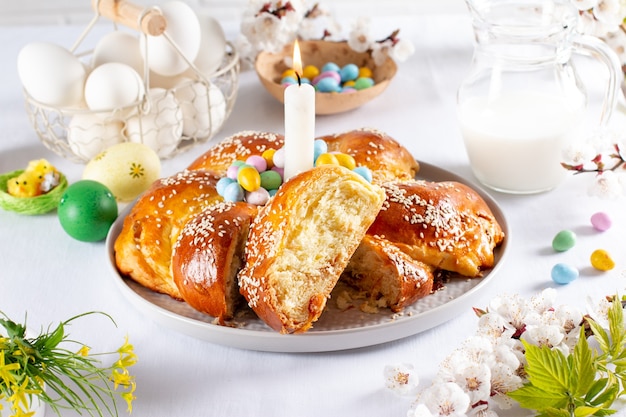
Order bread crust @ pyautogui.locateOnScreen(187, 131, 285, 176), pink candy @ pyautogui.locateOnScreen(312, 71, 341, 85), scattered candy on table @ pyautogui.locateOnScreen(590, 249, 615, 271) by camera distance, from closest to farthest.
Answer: scattered candy on table @ pyautogui.locateOnScreen(590, 249, 615, 271) → bread crust @ pyautogui.locateOnScreen(187, 131, 285, 176) → pink candy @ pyautogui.locateOnScreen(312, 71, 341, 85)

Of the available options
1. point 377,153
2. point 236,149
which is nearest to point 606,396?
point 377,153

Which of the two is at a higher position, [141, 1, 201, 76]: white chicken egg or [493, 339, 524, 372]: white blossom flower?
[141, 1, 201, 76]: white chicken egg

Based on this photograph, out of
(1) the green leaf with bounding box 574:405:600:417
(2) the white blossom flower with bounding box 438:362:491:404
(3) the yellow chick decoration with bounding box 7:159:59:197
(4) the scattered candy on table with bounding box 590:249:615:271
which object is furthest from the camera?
(3) the yellow chick decoration with bounding box 7:159:59:197

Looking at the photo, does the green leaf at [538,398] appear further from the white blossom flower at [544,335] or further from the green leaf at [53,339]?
the green leaf at [53,339]

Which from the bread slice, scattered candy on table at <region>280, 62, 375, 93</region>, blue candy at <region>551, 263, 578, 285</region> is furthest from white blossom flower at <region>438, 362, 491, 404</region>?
scattered candy on table at <region>280, 62, 375, 93</region>

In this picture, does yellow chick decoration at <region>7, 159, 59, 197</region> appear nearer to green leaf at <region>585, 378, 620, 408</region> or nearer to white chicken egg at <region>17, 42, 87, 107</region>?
white chicken egg at <region>17, 42, 87, 107</region>

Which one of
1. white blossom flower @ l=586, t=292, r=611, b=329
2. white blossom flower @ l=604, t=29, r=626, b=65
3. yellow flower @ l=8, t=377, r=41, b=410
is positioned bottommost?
white blossom flower @ l=604, t=29, r=626, b=65

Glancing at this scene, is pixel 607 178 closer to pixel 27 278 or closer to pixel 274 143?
pixel 274 143
